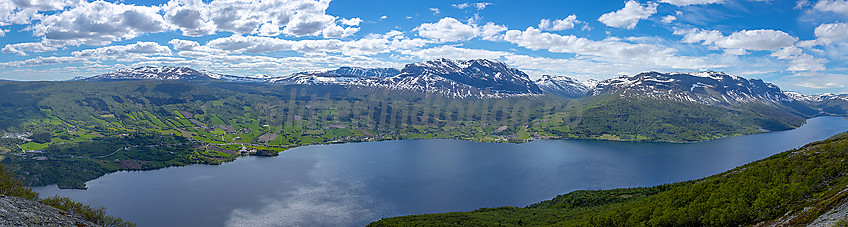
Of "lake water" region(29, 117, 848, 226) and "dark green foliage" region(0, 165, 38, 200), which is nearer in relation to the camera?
"dark green foliage" region(0, 165, 38, 200)

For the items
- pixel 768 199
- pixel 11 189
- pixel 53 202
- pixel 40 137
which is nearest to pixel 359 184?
pixel 53 202

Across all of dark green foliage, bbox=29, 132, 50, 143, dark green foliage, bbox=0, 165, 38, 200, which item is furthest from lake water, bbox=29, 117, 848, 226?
dark green foliage, bbox=29, 132, 50, 143

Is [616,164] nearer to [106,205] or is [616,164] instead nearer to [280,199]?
[280,199]

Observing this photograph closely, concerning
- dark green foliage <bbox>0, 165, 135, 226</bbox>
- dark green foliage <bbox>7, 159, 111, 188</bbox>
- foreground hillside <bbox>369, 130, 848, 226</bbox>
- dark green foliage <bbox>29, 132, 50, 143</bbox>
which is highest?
foreground hillside <bbox>369, 130, 848, 226</bbox>

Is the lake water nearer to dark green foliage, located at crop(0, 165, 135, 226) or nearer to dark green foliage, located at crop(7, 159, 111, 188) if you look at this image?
dark green foliage, located at crop(7, 159, 111, 188)

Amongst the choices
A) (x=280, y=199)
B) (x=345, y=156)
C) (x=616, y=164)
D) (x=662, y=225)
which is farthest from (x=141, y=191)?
(x=616, y=164)

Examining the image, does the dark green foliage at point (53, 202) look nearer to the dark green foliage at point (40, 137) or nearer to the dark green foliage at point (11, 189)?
the dark green foliage at point (11, 189)

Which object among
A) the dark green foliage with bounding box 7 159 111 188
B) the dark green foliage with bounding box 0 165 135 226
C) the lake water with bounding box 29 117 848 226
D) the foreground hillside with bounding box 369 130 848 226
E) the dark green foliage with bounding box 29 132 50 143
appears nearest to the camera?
the foreground hillside with bounding box 369 130 848 226

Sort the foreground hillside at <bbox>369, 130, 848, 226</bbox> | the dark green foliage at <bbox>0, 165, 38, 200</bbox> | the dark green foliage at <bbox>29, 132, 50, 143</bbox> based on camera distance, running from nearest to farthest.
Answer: the foreground hillside at <bbox>369, 130, 848, 226</bbox> < the dark green foliage at <bbox>0, 165, 38, 200</bbox> < the dark green foliage at <bbox>29, 132, 50, 143</bbox>
